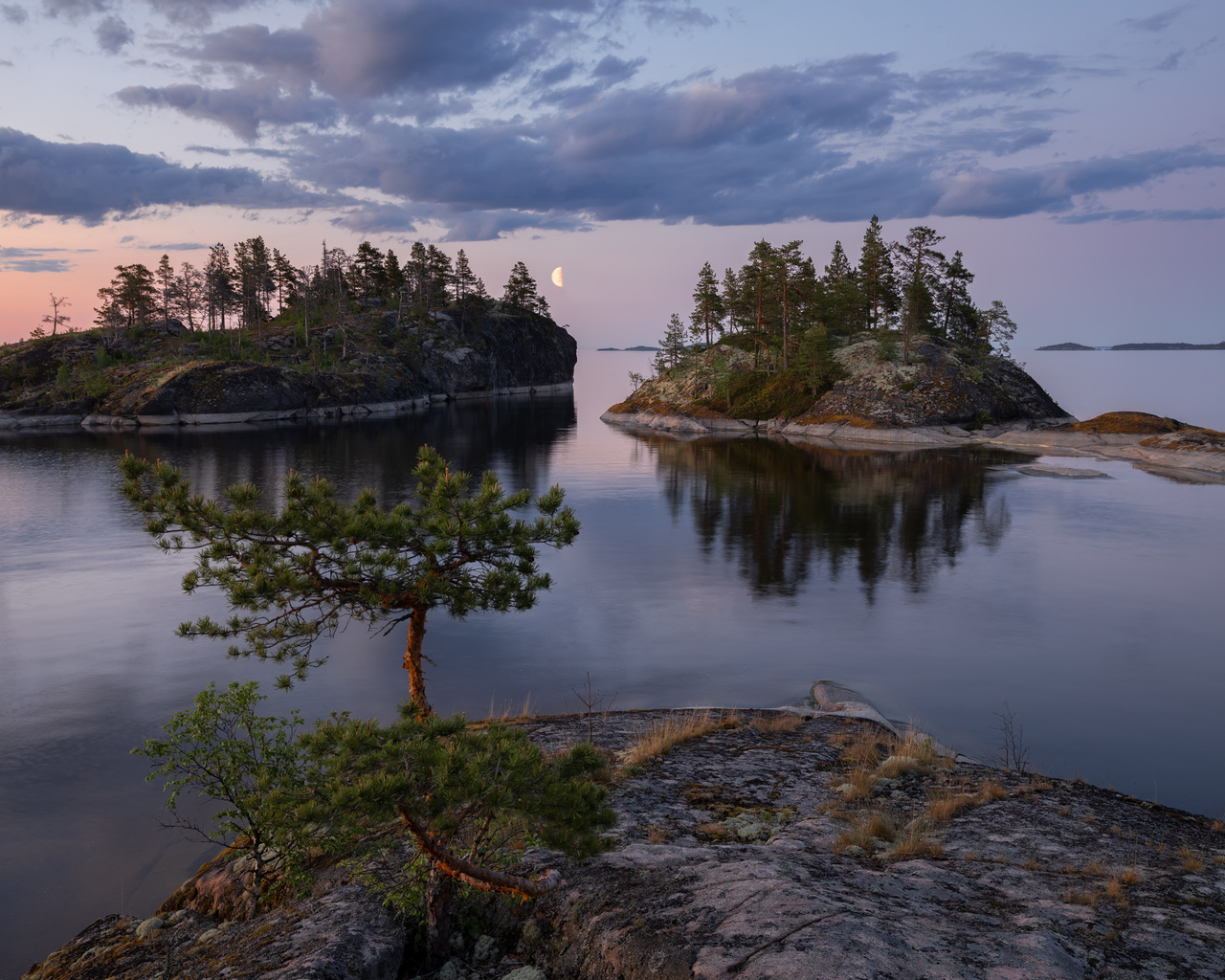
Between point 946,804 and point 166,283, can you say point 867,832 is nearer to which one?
point 946,804

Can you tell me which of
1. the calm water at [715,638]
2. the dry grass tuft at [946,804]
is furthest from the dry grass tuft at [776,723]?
the dry grass tuft at [946,804]

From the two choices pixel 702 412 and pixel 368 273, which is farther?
pixel 368 273

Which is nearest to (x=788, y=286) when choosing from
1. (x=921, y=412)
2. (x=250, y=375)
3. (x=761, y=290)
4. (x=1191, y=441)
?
(x=761, y=290)

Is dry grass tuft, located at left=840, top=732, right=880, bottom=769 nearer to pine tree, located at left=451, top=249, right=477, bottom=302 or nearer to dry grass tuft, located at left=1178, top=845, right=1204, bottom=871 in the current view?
dry grass tuft, located at left=1178, top=845, right=1204, bottom=871

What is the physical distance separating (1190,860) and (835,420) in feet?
283

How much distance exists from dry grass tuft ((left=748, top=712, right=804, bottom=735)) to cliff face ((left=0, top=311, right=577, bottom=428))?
107 meters

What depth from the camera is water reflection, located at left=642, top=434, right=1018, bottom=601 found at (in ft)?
119

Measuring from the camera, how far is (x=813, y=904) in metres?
7.35

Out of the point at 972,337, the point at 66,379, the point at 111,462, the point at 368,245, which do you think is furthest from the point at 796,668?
the point at 368,245

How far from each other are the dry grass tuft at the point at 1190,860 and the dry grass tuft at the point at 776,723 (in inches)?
329

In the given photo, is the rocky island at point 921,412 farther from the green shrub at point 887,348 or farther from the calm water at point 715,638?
the calm water at point 715,638

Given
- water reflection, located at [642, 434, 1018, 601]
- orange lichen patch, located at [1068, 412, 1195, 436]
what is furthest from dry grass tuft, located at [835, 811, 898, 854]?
orange lichen patch, located at [1068, 412, 1195, 436]

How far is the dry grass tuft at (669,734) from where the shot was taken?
14.9 m

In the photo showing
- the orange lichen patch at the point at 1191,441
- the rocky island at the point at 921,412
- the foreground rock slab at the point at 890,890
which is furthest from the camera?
the rocky island at the point at 921,412
